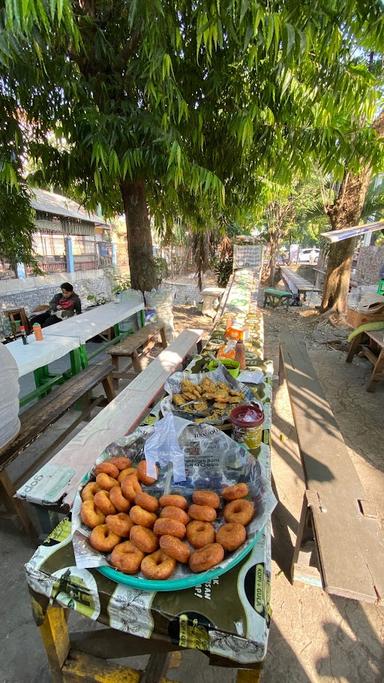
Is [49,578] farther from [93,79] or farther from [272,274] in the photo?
[272,274]

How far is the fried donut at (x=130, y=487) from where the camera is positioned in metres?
1.18

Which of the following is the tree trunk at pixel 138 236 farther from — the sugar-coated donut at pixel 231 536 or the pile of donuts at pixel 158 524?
the sugar-coated donut at pixel 231 536

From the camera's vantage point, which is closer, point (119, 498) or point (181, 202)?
point (119, 498)

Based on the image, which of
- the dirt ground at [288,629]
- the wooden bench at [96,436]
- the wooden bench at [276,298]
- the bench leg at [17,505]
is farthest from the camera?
the wooden bench at [276,298]

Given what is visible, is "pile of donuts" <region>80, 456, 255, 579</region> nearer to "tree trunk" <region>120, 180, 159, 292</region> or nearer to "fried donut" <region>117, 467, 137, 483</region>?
"fried donut" <region>117, 467, 137, 483</region>

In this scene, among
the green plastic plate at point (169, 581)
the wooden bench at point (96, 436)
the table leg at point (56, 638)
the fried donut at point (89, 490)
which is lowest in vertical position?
the table leg at point (56, 638)

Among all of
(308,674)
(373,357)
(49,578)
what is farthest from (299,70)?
(308,674)

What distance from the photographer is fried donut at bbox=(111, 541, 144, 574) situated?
97 cm

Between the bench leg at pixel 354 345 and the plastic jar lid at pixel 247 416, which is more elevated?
the plastic jar lid at pixel 247 416

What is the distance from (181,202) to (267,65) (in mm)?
2630

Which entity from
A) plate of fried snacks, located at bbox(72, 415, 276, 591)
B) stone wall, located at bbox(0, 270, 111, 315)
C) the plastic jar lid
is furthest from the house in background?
plate of fried snacks, located at bbox(72, 415, 276, 591)

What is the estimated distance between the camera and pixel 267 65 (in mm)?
3406

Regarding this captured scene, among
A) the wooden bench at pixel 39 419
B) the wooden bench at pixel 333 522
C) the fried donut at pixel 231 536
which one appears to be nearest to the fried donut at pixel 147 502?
the fried donut at pixel 231 536

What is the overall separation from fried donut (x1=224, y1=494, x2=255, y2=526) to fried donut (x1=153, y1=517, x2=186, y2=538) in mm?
169
